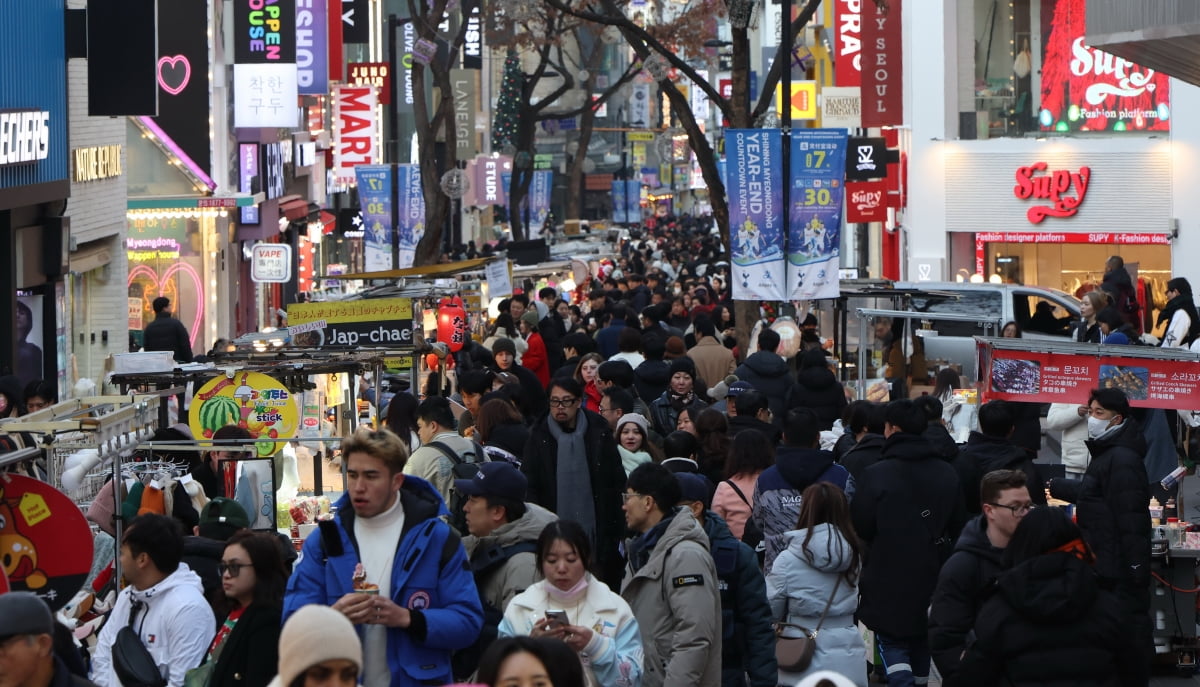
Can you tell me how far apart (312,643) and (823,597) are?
13.8ft

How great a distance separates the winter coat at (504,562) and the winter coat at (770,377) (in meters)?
7.95

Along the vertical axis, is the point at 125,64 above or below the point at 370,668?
above

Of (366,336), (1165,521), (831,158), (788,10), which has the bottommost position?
(1165,521)

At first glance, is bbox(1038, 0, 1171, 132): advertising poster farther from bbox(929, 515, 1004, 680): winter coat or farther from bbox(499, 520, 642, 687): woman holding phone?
bbox(499, 520, 642, 687): woman holding phone

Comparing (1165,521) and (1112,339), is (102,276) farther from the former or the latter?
(1165,521)

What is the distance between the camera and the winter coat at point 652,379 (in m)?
15.6

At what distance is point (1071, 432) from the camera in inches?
561

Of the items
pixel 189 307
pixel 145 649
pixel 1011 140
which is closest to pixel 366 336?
pixel 145 649

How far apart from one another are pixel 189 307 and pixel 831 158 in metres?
14.1

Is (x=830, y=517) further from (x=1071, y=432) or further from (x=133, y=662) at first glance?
(x=1071, y=432)

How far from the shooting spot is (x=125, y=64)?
805 inches

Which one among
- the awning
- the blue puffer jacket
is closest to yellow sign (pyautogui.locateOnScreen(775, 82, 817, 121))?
the awning

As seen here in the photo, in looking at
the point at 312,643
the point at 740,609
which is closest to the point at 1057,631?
the point at 740,609

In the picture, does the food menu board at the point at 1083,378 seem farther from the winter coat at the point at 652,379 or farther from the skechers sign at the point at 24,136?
the skechers sign at the point at 24,136
